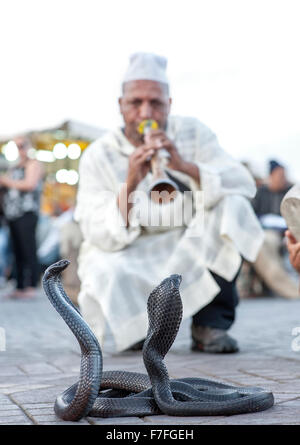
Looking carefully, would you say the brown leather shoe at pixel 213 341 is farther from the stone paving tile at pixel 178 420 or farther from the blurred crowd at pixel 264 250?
the blurred crowd at pixel 264 250

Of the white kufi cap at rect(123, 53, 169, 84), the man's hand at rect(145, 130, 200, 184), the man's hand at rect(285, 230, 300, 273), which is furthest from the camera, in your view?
the white kufi cap at rect(123, 53, 169, 84)

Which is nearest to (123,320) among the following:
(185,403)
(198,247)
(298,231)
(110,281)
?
(110,281)

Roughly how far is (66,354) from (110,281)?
1.27ft

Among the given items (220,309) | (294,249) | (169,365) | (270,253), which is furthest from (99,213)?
(270,253)

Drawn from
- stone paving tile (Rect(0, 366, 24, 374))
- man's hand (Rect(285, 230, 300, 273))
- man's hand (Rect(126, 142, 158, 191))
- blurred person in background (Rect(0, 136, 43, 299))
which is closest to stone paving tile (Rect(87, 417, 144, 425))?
man's hand (Rect(285, 230, 300, 273))

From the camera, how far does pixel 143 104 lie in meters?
3.38

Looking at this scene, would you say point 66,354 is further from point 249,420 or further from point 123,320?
point 249,420

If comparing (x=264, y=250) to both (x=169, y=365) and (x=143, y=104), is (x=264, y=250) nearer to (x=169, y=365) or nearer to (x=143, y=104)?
(x=143, y=104)

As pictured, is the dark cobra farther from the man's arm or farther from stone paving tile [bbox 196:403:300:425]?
the man's arm

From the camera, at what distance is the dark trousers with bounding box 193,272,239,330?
3385 mm

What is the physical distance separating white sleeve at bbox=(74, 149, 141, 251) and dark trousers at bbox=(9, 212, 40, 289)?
3.39 meters

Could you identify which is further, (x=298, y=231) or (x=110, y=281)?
(x=110, y=281)

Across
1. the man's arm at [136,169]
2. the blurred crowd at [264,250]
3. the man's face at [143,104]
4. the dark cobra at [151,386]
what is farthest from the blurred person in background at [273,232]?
the dark cobra at [151,386]
